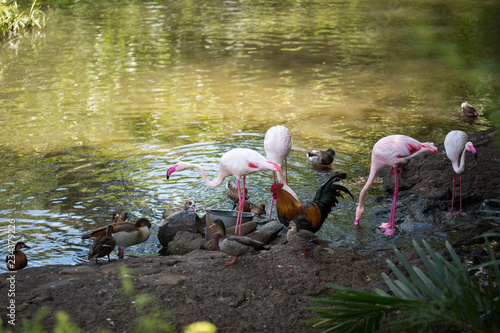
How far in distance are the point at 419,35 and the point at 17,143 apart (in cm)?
927

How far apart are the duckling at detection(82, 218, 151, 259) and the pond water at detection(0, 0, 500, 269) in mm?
333

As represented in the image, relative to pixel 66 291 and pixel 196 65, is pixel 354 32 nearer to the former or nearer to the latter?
pixel 196 65

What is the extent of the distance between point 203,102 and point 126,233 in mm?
6829

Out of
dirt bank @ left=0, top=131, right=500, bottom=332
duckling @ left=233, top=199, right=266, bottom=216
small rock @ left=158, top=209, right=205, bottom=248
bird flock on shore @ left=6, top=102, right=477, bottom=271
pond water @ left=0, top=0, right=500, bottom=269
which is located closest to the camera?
dirt bank @ left=0, top=131, right=500, bottom=332

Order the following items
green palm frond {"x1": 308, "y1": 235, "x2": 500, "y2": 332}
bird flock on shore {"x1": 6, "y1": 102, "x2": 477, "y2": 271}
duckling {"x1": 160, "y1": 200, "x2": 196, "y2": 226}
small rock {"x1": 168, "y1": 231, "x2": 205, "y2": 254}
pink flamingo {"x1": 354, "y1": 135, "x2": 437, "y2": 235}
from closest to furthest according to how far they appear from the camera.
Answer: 1. green palm frond {"x1": 308, "y1": 235, "x2": 500, "y2": 332}
2. bird flock on shore {"x1": 6, "y1": 102, "x2": 477, "y2": 271}
3. small rock {"x1": 168, "y1": 231, "x2": 205, "y2": 254}
4. duckling {"x1": 160, "y1": 200, "x2": 196, "y2": 226}
5. pink flamingo {"x1": 354, "y1": 135, "x2": 437, "y2": 235}

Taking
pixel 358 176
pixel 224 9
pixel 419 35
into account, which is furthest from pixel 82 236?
pixel 224 9

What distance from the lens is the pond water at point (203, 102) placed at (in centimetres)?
645

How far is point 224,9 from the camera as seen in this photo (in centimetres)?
2416

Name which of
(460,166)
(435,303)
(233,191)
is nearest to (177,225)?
(233,191)

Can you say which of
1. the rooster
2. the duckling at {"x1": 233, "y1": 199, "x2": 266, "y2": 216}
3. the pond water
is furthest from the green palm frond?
the duckling at {"x1": 233, "y1": 199, "x2": 266, "y2": 216}

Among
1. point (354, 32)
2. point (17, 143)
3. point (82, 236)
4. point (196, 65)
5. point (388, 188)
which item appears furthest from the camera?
point (354, 32)

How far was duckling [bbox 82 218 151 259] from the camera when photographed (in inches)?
207

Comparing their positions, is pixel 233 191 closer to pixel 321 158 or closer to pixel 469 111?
pixel 321 158

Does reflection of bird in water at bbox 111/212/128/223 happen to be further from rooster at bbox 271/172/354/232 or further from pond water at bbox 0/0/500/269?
rooster at bbox 271/172/354/232
